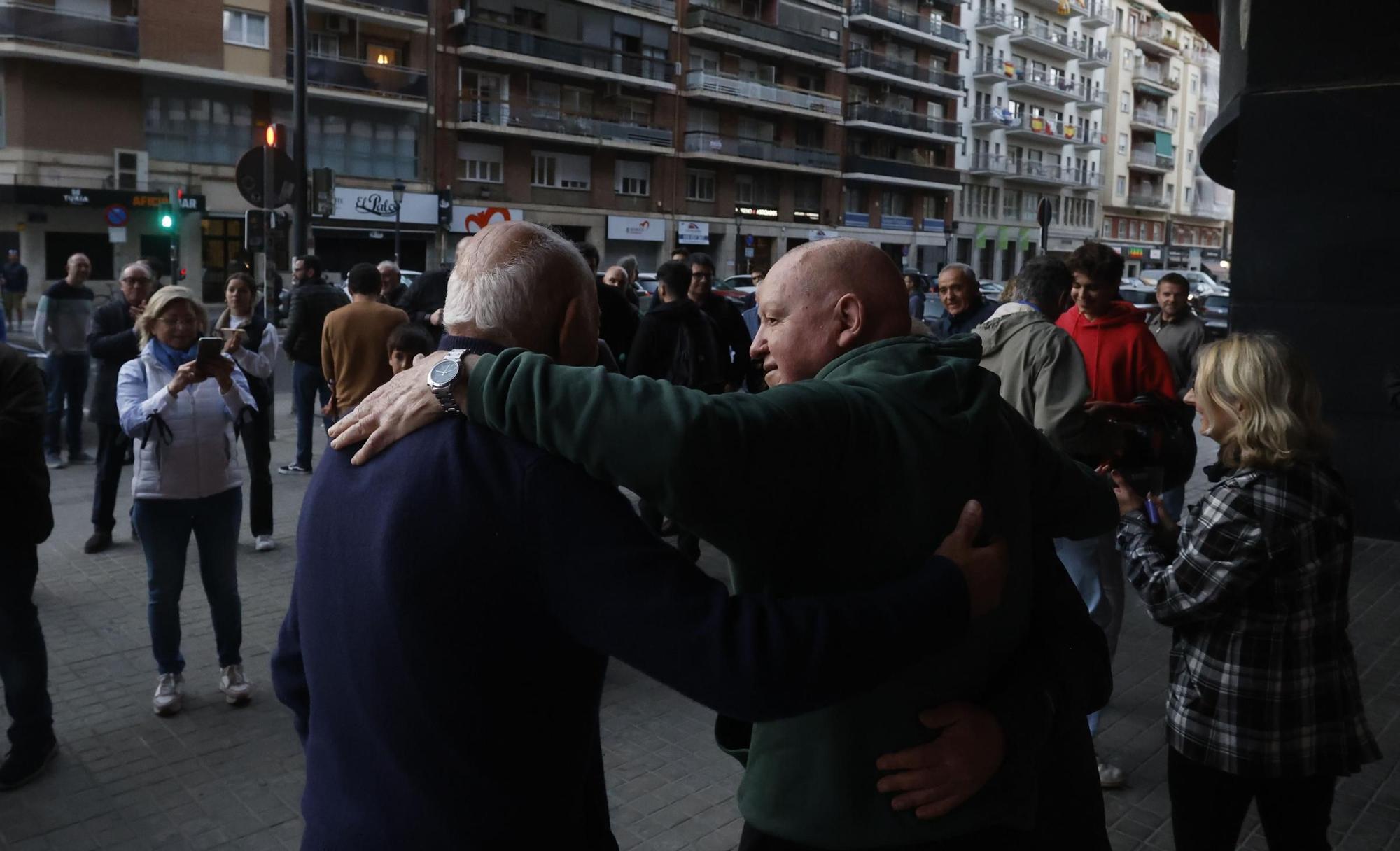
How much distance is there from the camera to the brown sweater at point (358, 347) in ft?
25.9

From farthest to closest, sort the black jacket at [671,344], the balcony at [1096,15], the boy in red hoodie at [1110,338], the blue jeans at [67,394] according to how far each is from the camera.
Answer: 1. the balcony at [1096,15]
2. the blue jeans at [67,394]
3. the black jacket at [671,344]
4. the boy in red hoodie at [1110,338]

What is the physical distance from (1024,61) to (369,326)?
62970 millimetres

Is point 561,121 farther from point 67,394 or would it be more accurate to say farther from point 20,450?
point 20,450

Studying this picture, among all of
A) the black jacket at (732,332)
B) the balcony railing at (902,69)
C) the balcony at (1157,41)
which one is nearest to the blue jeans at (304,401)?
the black jacket at (732,332)

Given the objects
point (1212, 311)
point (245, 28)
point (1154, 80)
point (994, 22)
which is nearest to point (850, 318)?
point (1212, 311)

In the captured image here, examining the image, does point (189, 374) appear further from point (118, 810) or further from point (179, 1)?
point (179, 1)

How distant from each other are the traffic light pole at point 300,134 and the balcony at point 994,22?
174 feet

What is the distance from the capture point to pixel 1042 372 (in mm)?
4668

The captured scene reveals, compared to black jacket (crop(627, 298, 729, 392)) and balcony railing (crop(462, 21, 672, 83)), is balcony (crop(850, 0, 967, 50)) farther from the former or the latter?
black jacket (crop(627, 298, 729, 392))

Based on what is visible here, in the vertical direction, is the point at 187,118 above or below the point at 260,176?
above

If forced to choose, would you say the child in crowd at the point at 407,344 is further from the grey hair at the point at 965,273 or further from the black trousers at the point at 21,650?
the grey hair at the point at 965,273

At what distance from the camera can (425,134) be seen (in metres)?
39.2

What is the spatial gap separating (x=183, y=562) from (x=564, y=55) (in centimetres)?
3925

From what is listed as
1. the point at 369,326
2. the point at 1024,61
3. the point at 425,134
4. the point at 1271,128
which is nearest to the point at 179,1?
the point at 425,134
